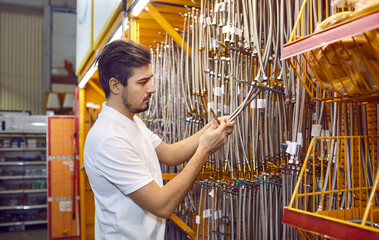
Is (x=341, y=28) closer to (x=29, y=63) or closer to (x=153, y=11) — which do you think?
(x=153, y=11)

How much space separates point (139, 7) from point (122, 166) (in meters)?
1.22

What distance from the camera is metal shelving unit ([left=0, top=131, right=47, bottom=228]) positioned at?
7855 mm

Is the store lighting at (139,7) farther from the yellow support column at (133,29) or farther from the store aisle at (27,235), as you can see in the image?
the store aisle at (27,235)

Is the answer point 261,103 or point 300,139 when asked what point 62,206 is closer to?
point 261,103

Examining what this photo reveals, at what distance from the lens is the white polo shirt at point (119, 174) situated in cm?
140

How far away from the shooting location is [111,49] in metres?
1.57

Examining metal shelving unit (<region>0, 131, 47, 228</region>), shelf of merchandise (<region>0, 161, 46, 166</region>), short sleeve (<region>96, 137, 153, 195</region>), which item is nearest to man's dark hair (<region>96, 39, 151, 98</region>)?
short sleeve (<region>96, 137, 153, 195</region>)

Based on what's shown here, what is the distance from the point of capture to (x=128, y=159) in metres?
1.41

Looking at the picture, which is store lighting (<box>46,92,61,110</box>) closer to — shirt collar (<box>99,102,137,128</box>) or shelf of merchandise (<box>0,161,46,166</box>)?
shelf of merchandise (<box>0,161,46,166</box>)

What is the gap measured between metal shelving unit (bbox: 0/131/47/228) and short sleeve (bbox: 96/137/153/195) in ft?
24.3

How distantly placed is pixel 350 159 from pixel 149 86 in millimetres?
890

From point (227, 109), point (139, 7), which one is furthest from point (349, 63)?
point (139, 7)

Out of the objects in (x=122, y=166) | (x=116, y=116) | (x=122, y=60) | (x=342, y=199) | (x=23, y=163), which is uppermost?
(x=122, y=60)

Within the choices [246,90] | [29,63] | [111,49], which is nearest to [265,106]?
[246,90]
